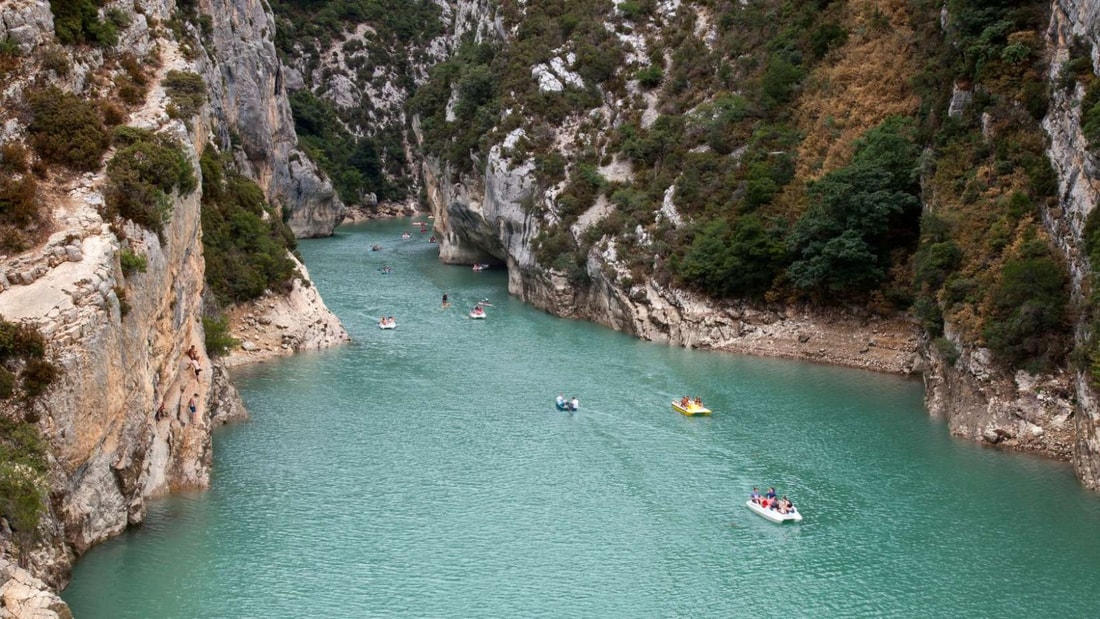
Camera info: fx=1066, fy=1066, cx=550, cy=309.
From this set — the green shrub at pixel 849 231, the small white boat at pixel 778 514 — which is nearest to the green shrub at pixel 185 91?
the small white boat at pixel 778 514

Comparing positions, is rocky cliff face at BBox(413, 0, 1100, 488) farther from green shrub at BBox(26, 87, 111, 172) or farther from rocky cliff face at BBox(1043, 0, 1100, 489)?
green shrub at BBox(26, 87, 111, 172)

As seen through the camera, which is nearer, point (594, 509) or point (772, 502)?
A: point (772, 502)

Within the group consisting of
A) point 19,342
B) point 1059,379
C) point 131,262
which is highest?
point 131,262

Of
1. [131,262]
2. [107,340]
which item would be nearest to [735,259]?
[131,262]

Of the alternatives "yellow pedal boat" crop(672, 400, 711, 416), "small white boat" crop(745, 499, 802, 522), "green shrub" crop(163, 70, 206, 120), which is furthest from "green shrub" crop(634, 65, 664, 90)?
"small white boat" crop(745, 499, 802, 522)

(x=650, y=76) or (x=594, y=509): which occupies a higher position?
(x=650, y=76)

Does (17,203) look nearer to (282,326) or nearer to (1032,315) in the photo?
(282,326)

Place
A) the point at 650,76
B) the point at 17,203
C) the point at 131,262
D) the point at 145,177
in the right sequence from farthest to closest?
the point at 650,76, the point at 145,177, the point at 131,262, the point at 17,203
